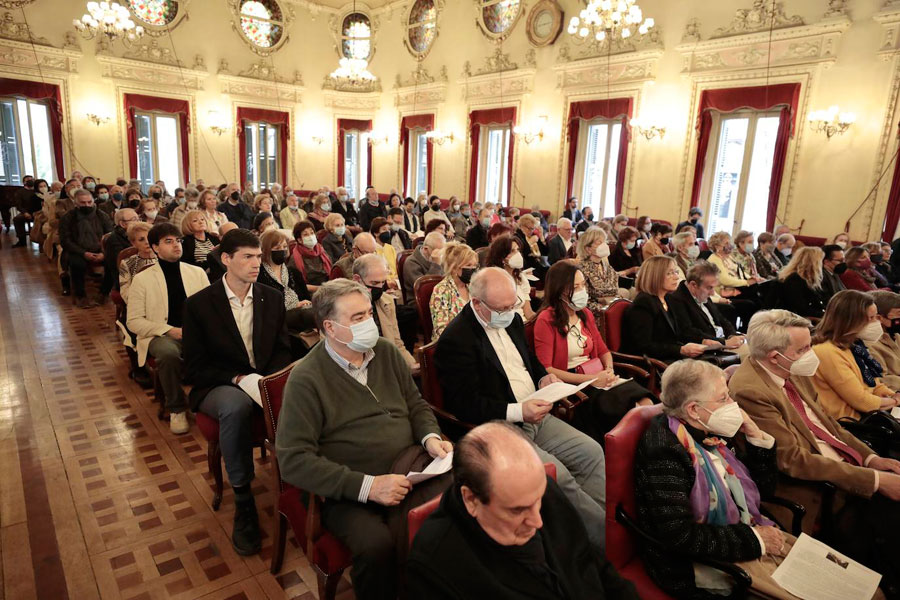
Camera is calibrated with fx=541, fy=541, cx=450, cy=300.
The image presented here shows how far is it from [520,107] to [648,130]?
11.4ft

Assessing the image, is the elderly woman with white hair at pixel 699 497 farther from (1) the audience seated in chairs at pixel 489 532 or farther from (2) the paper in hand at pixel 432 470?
(2) the paper in hand at pixel 432 470

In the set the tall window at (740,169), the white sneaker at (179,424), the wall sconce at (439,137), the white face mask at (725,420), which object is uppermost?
the wall sconce at (439,137)

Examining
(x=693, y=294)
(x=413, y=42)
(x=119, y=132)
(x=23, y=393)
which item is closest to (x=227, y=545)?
(x=23, y=393)

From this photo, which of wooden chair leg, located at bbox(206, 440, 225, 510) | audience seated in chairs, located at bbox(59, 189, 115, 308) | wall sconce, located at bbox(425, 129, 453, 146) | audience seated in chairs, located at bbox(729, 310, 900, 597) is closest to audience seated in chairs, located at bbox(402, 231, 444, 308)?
wooden chair leg, located at bbox(206, 440, 225, 510)

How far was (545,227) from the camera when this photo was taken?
1112 cm

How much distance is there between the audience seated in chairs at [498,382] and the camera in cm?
258

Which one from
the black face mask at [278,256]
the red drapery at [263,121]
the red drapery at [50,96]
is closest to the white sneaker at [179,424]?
the black face mask at [278,256]

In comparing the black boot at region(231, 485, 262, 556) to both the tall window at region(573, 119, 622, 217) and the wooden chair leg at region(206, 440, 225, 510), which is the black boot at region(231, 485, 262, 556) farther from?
the tall window at region(573, 119, 622, 217)

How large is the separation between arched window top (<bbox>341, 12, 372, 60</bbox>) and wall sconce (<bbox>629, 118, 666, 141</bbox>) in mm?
9844

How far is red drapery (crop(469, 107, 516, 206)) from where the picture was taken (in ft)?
44.3

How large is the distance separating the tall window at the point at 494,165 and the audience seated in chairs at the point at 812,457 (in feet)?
38.8

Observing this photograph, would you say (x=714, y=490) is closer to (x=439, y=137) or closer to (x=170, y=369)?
(x=170, y=369)

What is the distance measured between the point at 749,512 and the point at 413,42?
16.3 meters

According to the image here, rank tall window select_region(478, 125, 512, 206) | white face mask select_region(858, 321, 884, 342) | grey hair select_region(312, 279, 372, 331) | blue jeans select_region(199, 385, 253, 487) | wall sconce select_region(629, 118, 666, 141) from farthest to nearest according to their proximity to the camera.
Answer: tall window select_region(478, 125, 512, 206) → wall sconce select_region(629, 118, 666, 141) → white face mask select_region(858, 321, 884, 342) → blue jeans select_region(199, 385, 253, 487) → grey hair select_region(312, 279, 372, 331)
